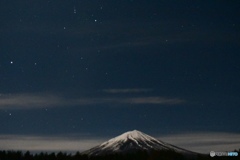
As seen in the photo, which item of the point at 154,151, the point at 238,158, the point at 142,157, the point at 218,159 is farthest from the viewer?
the point at 142,157

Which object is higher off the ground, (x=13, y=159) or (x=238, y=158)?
(x=13, y=159)

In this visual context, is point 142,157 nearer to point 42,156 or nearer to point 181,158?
point 181,158

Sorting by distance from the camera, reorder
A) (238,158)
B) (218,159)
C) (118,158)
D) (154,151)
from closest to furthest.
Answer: (238,158) → (218,159) → (154,151) → (118,158)

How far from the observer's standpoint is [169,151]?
122062 mm

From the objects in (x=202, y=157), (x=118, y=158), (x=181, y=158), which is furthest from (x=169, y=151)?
(x=118, y=158)

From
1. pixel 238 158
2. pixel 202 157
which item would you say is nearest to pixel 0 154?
pixel 202 157

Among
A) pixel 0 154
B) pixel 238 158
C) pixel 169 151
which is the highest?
pixel 0 154

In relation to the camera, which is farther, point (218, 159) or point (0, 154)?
point (0, 154)

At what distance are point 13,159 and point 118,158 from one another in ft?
103

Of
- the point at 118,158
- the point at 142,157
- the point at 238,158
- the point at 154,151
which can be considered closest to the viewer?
the point at 238,158

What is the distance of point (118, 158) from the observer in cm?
15212

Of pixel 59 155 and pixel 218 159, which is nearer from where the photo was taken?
pixel 218 159

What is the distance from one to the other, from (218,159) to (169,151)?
700 inches

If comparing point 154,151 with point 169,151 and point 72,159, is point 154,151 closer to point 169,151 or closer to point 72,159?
point 169,151
